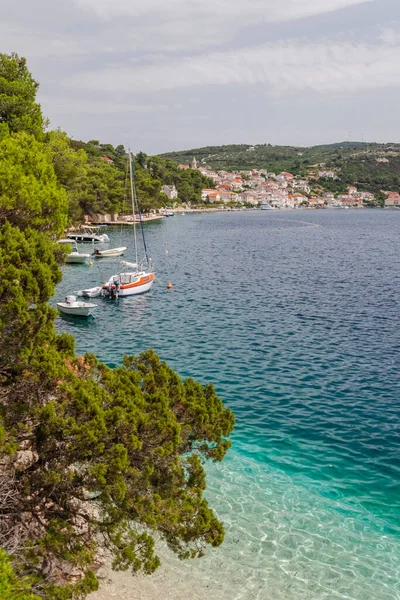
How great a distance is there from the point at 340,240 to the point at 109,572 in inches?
3208

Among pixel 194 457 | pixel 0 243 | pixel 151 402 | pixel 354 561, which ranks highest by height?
pixel 0 243

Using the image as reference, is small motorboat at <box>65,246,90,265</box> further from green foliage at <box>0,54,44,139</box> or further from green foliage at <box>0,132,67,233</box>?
green foliage at <box>0,132,67,233</box>

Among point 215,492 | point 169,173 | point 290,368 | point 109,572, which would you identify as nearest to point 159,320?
point 290,368

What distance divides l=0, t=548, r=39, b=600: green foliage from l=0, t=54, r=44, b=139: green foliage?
19.4 m

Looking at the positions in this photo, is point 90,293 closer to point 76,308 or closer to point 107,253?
point 76,308

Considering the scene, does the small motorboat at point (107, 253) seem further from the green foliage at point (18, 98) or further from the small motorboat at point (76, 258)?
the green foliage at point (18, 98)

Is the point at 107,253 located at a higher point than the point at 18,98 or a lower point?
lower

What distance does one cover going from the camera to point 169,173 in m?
164

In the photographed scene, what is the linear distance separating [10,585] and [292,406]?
14.7m

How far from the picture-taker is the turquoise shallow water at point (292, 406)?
432 inches

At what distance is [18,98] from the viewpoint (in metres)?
22.5

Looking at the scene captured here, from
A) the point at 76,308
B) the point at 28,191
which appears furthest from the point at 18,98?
the point at 28,191

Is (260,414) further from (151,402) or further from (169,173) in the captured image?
(169,173)

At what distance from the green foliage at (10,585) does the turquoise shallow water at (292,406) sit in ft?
17.6
